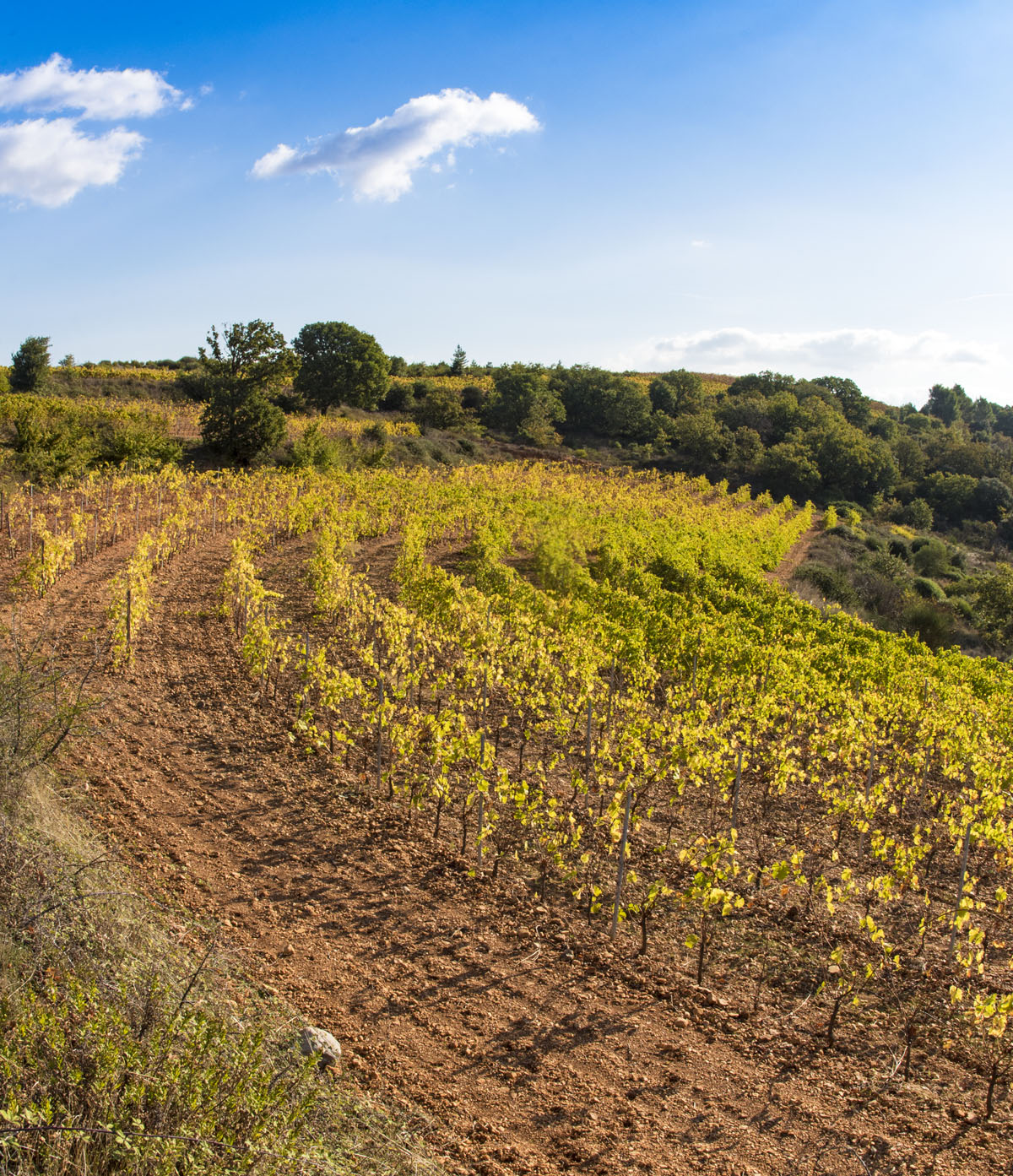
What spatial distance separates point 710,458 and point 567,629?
4546 centimetres

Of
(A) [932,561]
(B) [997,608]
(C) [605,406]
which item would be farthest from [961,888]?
(C) [605,406]

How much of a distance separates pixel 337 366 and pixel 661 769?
44.8 metres

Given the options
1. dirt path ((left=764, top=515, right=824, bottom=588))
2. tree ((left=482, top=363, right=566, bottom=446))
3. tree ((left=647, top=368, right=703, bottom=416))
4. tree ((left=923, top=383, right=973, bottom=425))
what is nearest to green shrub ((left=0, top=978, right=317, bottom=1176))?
dirt path ((left=764, top=515, right=824, bottom=588))

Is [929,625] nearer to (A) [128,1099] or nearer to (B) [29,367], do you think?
(A) [128,1099]

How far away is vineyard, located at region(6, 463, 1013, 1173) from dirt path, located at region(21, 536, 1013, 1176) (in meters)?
0.06

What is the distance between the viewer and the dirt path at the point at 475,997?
14.5 feet

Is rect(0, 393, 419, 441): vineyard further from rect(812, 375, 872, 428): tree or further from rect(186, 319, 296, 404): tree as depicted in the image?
rect(812, 375, 872, 428): tree

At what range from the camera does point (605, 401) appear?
6259 centimetres

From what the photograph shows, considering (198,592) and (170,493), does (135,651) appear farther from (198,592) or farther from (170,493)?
(170,493)

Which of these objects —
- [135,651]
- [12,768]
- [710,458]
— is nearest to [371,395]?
[710,458]

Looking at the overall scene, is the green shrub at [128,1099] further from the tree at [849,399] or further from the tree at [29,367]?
the tree at [849,399]

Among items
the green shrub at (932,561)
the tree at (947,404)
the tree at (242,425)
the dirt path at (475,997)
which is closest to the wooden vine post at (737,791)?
the dirt path at (475,997)

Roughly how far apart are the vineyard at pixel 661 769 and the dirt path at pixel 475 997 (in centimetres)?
6

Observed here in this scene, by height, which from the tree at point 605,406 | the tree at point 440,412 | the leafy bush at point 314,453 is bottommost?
the leafy bush at point 314,453
